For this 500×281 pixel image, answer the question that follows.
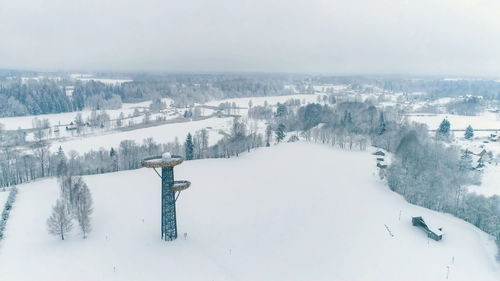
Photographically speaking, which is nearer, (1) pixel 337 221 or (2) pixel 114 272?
(2) pixel 114 272

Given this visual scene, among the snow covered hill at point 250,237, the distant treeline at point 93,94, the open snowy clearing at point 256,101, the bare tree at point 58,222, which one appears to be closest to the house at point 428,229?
the snow covered hill at point 250,237

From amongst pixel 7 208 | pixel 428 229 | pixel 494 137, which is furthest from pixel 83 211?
pixel 494 137

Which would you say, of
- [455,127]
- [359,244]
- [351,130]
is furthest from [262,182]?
[455,127]

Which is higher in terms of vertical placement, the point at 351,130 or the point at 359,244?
the point at 351,130

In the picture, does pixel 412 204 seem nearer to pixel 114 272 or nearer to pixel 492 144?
pixel 114 272

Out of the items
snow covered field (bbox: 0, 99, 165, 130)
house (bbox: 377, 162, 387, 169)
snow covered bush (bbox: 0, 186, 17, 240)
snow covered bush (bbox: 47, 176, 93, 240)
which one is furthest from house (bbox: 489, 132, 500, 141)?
snow covered field (bbox: 0, 99, 165, 130)

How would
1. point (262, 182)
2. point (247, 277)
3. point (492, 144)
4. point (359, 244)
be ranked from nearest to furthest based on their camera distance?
point (247, 277) < point (359, 244) < point (262, 182) < point (492, 144)

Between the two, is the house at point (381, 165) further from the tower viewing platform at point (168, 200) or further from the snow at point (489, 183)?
the tower viewing platform at point (168, 200)
